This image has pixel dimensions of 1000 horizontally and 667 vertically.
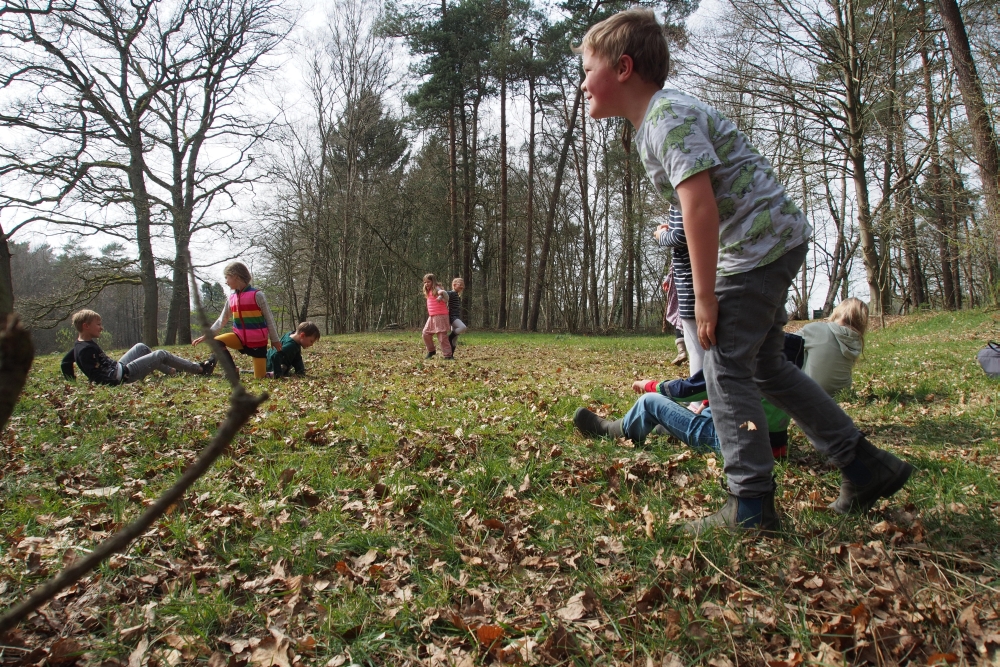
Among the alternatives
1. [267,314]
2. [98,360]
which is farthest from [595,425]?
[98,360]

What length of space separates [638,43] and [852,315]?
10.2 feet

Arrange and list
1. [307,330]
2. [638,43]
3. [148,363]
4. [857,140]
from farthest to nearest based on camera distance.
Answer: [857,140] < [307,330] < [148,363] < [638,43]

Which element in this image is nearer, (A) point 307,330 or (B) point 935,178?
(A) point 307,330

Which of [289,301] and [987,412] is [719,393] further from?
[289,301]

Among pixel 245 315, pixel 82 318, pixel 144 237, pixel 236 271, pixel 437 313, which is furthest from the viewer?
pixel 144 237

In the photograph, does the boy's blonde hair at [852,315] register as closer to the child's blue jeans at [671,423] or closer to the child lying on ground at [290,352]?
the child's blue jeans at [671,423]

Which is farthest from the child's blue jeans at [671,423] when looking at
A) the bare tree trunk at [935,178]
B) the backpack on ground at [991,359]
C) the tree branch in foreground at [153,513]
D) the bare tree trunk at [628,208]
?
the bare tree trunk at [628,208]

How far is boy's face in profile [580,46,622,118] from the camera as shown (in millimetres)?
2227

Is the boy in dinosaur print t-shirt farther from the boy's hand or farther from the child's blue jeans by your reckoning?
the child's blue jeans

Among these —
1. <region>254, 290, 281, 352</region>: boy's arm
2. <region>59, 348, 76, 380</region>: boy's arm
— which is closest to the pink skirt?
<region>254, 290, 281, 352</region>: boy's arm

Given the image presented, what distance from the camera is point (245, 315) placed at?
24.4ft

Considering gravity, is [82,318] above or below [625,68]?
below

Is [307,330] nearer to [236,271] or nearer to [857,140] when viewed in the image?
[236,271]

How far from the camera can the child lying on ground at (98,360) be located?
22.8ft
